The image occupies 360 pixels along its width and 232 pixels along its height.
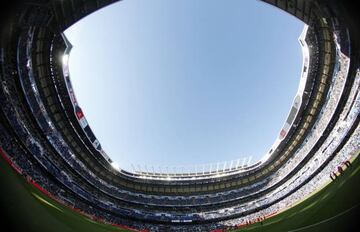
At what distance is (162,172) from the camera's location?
153 ft

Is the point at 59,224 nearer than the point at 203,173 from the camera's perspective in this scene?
Yes

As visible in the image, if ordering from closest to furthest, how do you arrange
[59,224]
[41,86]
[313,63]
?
[59,224], [41,86], [313,63]

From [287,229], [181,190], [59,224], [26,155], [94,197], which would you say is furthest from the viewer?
[181,190]

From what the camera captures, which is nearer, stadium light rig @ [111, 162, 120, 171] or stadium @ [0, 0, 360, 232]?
stadium @ [0, 0, 360, 232]

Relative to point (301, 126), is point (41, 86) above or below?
below

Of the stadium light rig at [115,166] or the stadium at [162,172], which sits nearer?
the stadium at [162,172]

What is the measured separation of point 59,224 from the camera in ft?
45.7

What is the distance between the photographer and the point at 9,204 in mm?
10938

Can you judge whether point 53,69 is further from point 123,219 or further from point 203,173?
point 203,173

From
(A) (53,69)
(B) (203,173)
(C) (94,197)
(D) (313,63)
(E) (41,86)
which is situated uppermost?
(D) (313,63)

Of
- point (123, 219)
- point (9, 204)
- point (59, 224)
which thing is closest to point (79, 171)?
point (123, 219)

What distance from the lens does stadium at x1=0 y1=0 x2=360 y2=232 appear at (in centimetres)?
1455

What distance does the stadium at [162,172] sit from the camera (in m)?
14.6

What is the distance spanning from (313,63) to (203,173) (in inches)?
973
